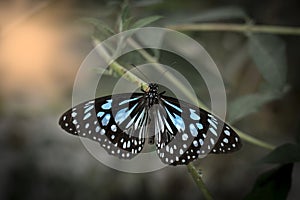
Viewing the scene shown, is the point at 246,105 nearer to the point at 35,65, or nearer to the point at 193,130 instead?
the point at 193,130

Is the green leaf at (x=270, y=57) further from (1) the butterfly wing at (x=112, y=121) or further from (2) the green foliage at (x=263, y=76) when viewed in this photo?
(1) the butterfly wing at (x=112, y=121)

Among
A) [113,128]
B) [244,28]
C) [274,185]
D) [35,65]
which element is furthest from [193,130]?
[35,65]

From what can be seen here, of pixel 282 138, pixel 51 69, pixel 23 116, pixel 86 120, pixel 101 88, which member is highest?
pixel 51 69

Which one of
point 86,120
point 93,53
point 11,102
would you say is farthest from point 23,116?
point 86,120

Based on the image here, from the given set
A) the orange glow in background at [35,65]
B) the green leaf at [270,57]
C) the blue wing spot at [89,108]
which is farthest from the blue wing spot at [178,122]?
the orange glow in background at [35,65]

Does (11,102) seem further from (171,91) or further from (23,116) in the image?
(171,91)

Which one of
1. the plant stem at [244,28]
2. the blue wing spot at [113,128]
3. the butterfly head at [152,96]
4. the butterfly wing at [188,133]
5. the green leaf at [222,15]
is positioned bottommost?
the butterfly wing at [188,133]

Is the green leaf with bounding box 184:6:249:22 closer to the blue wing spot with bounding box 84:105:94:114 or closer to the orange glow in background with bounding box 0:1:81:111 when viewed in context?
the blue wing spot with bounding box 84:105:94:114
